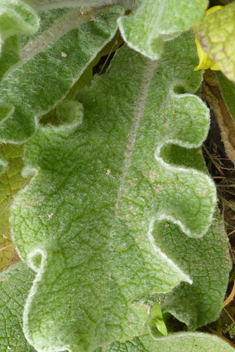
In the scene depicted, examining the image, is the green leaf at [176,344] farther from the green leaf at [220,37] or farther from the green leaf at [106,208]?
the green leaf at [220,37]

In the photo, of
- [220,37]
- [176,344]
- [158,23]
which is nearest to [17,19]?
[158,23]

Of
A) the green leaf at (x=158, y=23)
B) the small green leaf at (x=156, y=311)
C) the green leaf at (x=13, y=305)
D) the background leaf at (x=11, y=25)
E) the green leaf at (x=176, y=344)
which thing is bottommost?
the green leaf at (x=176, y=344)

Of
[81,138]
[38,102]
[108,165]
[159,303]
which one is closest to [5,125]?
[38,102]

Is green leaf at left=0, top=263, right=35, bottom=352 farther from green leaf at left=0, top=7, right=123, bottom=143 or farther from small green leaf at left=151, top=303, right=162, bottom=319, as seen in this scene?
green leaf at left=0, top=7, right=123, bottom=143

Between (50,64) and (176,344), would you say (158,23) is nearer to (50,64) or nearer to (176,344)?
(50,64)

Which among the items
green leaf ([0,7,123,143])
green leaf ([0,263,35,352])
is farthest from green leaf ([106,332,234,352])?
green leaf ([0,7,123,143])

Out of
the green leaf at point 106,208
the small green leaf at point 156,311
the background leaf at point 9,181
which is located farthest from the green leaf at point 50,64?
the small green leaf at point 156,311
